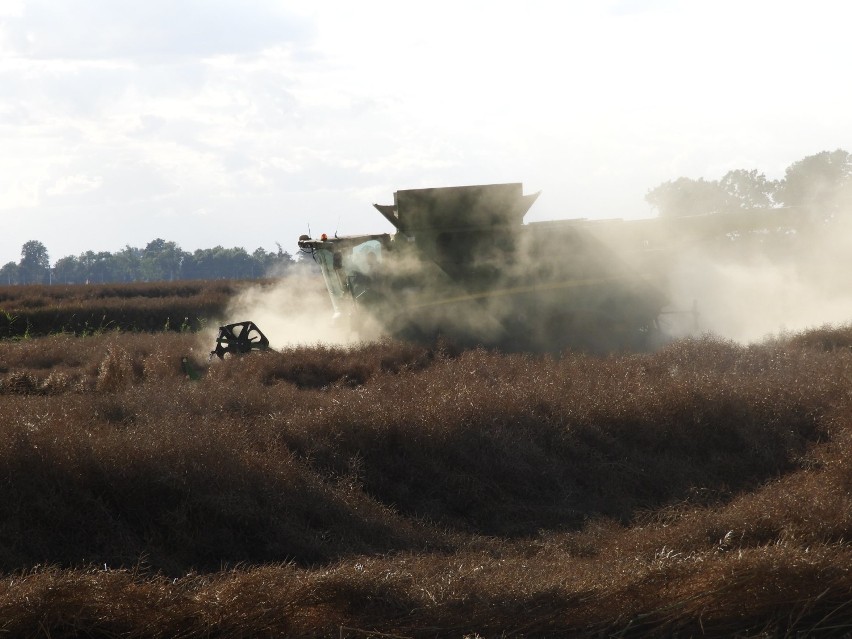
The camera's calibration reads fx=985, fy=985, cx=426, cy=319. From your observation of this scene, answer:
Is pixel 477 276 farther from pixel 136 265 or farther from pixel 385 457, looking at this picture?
pixel 136 265

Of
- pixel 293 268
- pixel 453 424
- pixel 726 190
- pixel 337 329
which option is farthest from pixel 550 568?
pixel 726 190

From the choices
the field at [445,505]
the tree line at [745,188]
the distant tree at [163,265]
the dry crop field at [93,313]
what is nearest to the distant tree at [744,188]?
the tree line at [745,188]

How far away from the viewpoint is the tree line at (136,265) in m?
118

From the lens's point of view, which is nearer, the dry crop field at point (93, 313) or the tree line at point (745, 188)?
the dry crop field at point (93, 313)

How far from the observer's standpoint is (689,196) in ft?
174

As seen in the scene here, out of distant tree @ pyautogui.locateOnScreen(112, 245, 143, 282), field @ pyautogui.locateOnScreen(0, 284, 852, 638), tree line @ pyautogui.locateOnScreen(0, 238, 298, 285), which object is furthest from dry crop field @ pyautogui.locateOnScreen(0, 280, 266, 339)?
distant tree @ pyautogui.locateOnScreen(112, 245, 143, 282)

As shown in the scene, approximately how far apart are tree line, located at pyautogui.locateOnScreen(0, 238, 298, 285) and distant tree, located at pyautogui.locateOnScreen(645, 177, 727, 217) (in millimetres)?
67217

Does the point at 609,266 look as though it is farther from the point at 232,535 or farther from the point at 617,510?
the point at 232,535

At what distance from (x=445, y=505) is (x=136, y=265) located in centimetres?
13393

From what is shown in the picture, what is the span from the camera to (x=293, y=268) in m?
30.6

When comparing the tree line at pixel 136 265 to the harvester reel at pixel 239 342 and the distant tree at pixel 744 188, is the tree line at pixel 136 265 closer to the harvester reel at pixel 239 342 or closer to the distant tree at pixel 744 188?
the distant tree at pixel 744 188

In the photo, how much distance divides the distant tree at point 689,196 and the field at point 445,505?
4011cm

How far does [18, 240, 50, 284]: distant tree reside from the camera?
450 feet

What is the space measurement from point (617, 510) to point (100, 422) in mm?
4717
